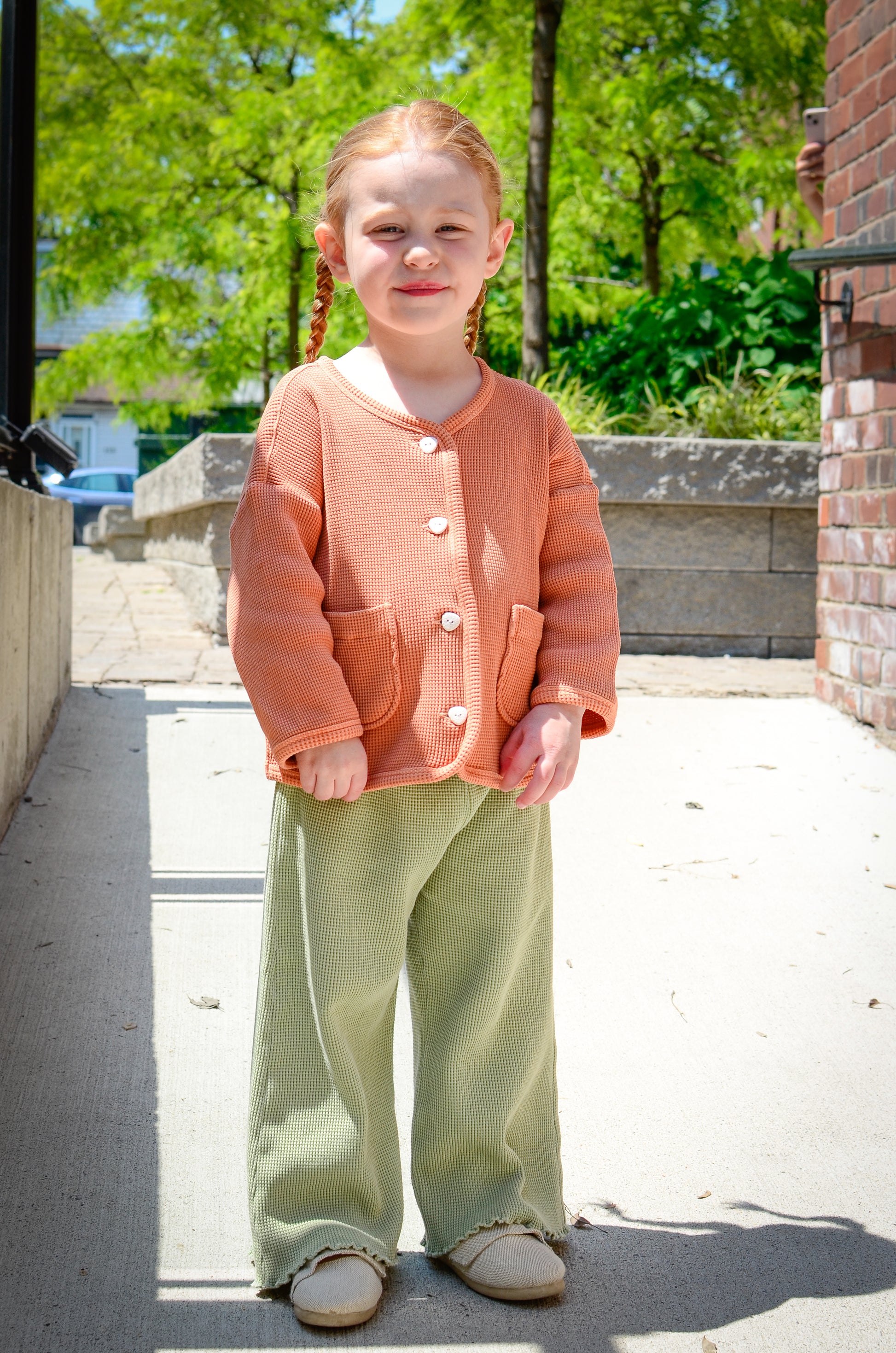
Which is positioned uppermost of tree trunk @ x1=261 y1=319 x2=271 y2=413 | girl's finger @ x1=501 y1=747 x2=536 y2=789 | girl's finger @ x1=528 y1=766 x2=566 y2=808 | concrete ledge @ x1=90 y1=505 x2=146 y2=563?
tree trunk @ x1=261 y1=319 x2=271 y2=413

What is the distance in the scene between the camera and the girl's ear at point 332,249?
187 cm

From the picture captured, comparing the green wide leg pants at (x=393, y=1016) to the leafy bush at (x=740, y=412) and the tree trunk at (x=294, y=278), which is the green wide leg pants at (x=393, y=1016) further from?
the tree trunk at (x=294, y=278)

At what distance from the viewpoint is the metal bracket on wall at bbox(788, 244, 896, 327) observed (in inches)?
163

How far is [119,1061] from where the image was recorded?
2455mm

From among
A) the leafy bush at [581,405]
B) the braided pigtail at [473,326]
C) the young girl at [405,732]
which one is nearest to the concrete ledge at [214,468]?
the leafy bush at [581,405]

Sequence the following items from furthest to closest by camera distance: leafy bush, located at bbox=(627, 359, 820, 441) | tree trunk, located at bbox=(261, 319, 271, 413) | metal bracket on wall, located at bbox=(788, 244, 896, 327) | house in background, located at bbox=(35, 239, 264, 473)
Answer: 1. house in background, located at bbox=(35, 239, 264, 473)
2. tree trunk, located at bbox=(261, 319, 271, 413)
3. leafy bush, located at bbox=(627, 359, 820, 441)
4. metal bracket on wall, located at bbox=(788, 244, 896, 327)

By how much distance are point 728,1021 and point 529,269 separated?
19.5 feet

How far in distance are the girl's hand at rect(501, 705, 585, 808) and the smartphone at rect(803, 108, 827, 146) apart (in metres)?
4.22

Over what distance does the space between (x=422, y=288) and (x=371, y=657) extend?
514 mm

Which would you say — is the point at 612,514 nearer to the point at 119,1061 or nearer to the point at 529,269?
the point at 529,269

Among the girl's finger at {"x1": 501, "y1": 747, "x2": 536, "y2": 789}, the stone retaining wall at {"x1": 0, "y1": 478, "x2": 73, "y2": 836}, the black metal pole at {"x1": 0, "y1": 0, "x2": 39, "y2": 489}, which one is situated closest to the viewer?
the girl's finger at {"x1": 501, "y1": 747, "x2": 536, "y2": 789}

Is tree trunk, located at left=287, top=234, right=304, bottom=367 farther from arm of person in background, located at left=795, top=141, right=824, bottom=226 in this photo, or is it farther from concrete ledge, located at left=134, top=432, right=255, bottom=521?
arm of person in background, located at left=795, top=141, right=824, bottom=226

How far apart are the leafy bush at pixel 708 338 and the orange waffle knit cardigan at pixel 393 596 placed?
5.73 metres

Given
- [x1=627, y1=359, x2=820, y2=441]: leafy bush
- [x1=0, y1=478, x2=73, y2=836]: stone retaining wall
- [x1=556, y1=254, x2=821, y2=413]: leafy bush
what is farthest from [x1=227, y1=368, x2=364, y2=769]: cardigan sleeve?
[x1=556, y1=254, x2=821, y2=413]: leafy bush
